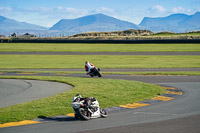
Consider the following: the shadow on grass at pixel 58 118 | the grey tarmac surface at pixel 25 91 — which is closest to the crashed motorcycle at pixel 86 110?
the shadow on grass at pixel 58 118

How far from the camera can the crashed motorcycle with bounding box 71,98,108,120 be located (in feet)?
41.9

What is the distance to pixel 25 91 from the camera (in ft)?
69.9

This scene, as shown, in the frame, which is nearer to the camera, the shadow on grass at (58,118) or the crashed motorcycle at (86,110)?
the crashed motorcycle at (86,110)

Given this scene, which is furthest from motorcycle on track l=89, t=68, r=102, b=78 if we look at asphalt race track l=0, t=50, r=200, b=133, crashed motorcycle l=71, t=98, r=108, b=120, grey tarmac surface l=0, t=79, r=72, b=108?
crashed motorcycle l=71, t=98, r=108, b=120

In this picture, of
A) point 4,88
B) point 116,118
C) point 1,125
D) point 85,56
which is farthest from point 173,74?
point 85,56

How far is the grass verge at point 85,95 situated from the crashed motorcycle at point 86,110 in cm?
162

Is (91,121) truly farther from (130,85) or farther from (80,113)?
(130,85)

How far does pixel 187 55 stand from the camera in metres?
53.5

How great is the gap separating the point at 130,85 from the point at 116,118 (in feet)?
32.4

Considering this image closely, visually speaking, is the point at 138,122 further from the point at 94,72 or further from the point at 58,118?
the point at 94,72

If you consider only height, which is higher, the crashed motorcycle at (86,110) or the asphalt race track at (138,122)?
the crashed motorcycle at (86,110)

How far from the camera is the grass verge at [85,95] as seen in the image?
14.0m

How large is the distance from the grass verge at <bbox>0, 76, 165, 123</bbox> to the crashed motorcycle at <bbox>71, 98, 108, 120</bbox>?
5.30 ft

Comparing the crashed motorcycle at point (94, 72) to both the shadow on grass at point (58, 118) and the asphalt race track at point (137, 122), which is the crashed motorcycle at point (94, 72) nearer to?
the asphalt race track at point (137, 122)
